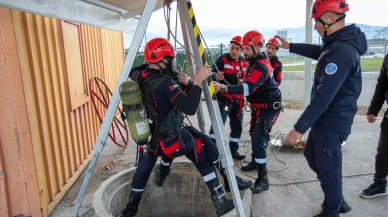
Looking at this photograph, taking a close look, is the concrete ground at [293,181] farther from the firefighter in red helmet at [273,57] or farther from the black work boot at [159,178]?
the firefighter in red helmet at [273,57]

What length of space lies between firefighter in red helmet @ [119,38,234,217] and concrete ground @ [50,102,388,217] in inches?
36.4

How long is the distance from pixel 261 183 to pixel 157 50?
8.17 ft

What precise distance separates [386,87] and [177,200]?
3.09 m

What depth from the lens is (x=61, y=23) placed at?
13.7 feet

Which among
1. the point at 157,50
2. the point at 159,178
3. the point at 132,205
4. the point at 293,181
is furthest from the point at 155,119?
the point at 293,181

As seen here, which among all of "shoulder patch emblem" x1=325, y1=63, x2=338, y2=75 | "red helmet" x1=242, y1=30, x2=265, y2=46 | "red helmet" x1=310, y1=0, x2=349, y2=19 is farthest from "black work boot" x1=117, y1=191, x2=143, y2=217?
"red helmet" x1=310, y1=0, x2=349, y2=19

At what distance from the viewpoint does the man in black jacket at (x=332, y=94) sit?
2.53 meters

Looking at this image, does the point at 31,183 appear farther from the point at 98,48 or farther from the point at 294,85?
the point at 294,85

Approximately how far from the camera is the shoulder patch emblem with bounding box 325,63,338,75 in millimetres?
2512

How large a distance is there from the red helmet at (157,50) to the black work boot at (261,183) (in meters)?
2.22

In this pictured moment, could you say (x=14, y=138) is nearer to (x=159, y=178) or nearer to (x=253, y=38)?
(x=159, y=178)

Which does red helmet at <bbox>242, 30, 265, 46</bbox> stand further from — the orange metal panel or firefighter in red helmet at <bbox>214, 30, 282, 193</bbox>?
the orange metal panel

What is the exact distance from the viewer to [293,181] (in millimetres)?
4328

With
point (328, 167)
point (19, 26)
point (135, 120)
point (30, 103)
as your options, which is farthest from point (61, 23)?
point (328, 167)
